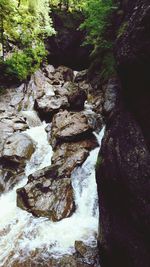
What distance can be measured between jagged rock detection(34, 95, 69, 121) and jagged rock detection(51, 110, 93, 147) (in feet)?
6.70

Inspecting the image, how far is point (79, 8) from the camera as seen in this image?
30.7 metres

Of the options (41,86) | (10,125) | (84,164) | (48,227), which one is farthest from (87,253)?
(41,86)

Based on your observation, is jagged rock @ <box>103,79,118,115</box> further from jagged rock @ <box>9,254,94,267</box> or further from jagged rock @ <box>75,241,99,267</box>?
jagged rock @ <box>9,254,94,267</box>

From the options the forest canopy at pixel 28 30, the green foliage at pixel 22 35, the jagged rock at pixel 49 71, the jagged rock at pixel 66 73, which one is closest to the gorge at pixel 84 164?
the forest canopy at pixel 28 30

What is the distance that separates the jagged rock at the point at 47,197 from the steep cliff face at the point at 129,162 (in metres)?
2.75

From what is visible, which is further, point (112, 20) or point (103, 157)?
point (112, 20)

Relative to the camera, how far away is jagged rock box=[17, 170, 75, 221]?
10470 millimetres

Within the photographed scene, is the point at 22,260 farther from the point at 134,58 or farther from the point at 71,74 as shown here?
the point at 71,74

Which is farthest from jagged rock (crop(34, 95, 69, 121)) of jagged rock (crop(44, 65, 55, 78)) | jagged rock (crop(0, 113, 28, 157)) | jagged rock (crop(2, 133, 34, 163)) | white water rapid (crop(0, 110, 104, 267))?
jagged rock (crop(44, 65, 55, 78))

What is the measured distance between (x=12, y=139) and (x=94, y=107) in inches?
264

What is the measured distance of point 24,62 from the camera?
74.2 feet

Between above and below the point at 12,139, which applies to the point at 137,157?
below

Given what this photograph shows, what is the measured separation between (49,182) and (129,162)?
217 inches

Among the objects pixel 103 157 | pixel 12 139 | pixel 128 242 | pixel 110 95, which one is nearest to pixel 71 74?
pixel 110 95
